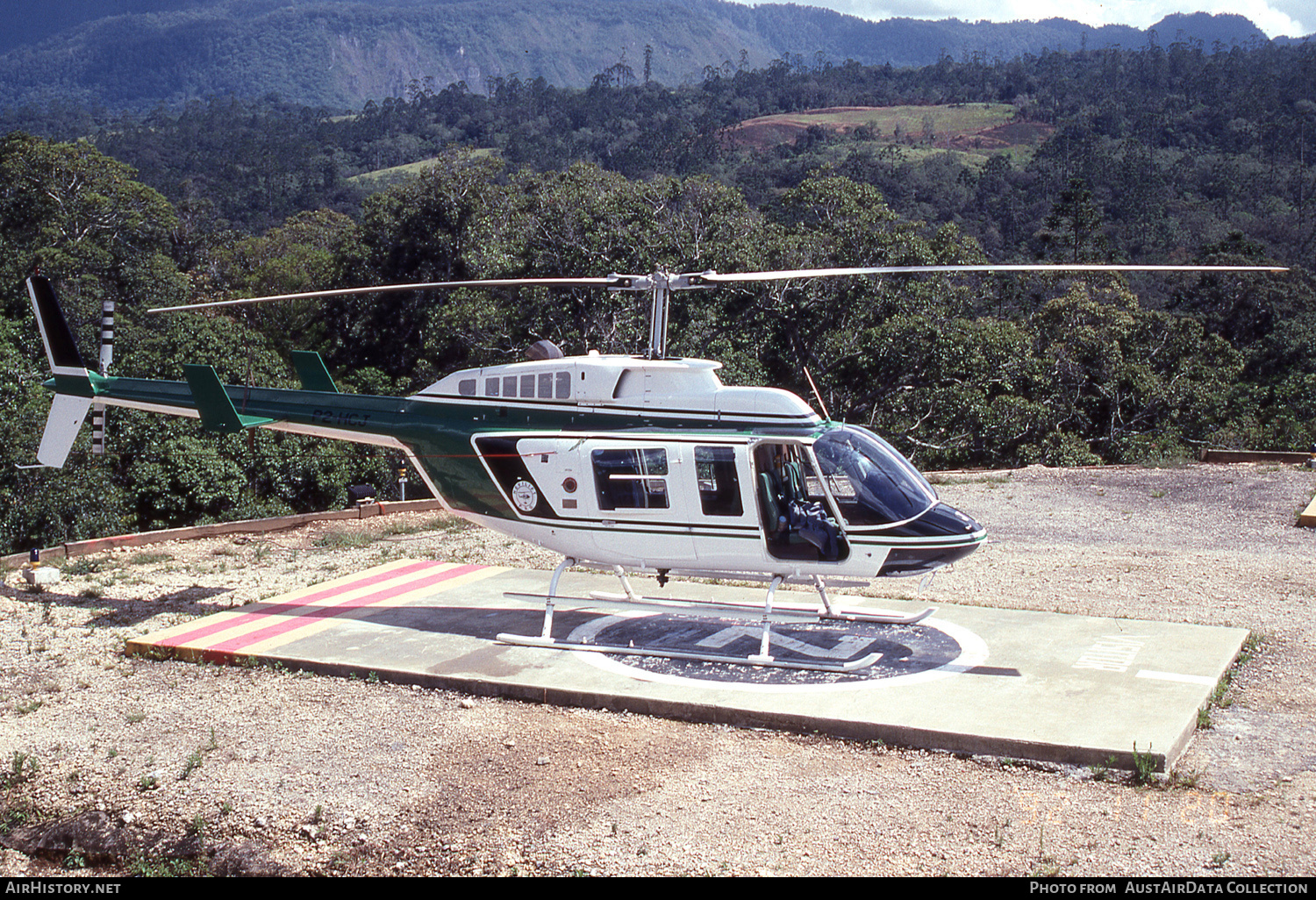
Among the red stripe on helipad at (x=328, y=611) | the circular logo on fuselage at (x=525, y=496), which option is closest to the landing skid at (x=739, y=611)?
the circular logo on fuselage at (x=525, y=496)

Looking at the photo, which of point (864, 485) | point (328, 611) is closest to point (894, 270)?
point (864, 485)

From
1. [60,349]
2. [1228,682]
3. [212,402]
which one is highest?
[60,349]

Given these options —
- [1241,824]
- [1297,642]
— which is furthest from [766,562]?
[1297,642]

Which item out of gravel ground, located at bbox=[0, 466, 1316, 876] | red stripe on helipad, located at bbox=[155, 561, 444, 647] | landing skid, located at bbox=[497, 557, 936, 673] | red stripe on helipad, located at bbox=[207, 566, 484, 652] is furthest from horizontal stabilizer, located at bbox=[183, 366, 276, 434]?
landing skid, located at bbox=[497, 557, 936, 673]

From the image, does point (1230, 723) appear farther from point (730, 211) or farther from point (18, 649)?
point (730, 211)

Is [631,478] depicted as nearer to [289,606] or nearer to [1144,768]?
[289,606]

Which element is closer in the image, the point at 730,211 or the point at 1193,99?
the point at 730,211

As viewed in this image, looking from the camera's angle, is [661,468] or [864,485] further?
[661,468]
